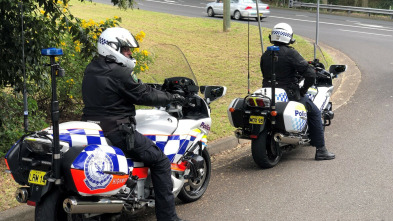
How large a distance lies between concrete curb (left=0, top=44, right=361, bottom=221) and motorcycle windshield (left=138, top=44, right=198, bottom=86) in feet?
6.46

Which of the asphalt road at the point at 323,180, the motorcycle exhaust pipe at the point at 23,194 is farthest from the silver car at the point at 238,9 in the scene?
the motorcycle exhaust pipe at the point at 23,194

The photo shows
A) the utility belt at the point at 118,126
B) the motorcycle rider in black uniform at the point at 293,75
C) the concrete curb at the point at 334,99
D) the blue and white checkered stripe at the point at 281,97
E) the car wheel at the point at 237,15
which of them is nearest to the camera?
the utility belt at the point at 118,126

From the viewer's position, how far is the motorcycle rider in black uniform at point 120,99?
5059 mm

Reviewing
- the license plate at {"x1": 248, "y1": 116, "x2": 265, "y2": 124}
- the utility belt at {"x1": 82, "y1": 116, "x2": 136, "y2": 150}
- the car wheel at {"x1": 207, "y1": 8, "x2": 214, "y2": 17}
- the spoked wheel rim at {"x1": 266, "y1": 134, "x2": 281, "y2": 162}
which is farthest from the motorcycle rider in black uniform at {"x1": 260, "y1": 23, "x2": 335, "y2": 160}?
the car wheel at {"x1": 207, "y1": 8, "x2": 214, "y2": 17}

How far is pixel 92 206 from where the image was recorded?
4633mm

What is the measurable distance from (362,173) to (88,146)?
384cm

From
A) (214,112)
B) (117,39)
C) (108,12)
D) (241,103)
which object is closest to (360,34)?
(108,12)

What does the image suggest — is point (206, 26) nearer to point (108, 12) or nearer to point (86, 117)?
point (108, 12)

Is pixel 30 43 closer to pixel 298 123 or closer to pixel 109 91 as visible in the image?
pixel 109 91

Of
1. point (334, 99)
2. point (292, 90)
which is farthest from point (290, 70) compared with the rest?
point (334, 99)

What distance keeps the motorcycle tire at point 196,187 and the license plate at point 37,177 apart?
76.8 inches

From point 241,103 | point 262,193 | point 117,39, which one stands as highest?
point 117,39

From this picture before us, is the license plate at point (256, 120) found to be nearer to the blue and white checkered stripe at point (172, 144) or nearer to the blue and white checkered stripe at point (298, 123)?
the blue and white checkered stripe at point (298, 123)

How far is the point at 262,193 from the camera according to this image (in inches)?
258
